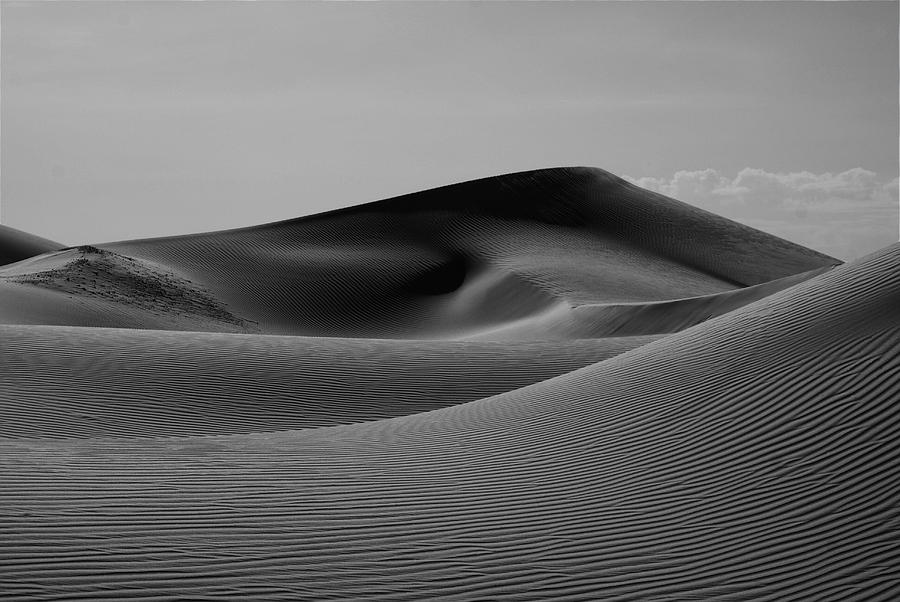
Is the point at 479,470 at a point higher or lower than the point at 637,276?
lower

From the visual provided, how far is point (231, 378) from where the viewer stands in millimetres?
12641

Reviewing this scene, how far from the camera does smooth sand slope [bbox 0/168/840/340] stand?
26828mm

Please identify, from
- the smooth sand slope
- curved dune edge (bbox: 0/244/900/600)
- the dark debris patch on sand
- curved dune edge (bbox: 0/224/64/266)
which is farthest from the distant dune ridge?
curved dune edge (bbox: 0/224/64/266)

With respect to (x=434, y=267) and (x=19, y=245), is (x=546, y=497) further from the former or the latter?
(x=19, y=245)

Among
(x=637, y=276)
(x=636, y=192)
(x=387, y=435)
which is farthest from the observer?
(x=636, y=192)

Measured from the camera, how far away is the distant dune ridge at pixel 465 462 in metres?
4.97

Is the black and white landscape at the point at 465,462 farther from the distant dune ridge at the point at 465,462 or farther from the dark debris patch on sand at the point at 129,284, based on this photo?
the dark debris patch on sand at the point at 129,284

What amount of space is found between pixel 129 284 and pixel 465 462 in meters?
22.7

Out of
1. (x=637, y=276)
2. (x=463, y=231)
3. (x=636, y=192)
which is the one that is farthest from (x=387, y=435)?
(x=636, y=192)

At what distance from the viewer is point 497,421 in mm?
9406

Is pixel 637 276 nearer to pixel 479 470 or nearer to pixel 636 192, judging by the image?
pixel 636 192

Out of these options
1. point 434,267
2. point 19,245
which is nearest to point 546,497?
point 434,267

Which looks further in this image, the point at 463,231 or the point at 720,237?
the point at 720,237

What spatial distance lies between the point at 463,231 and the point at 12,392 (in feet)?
94.8
